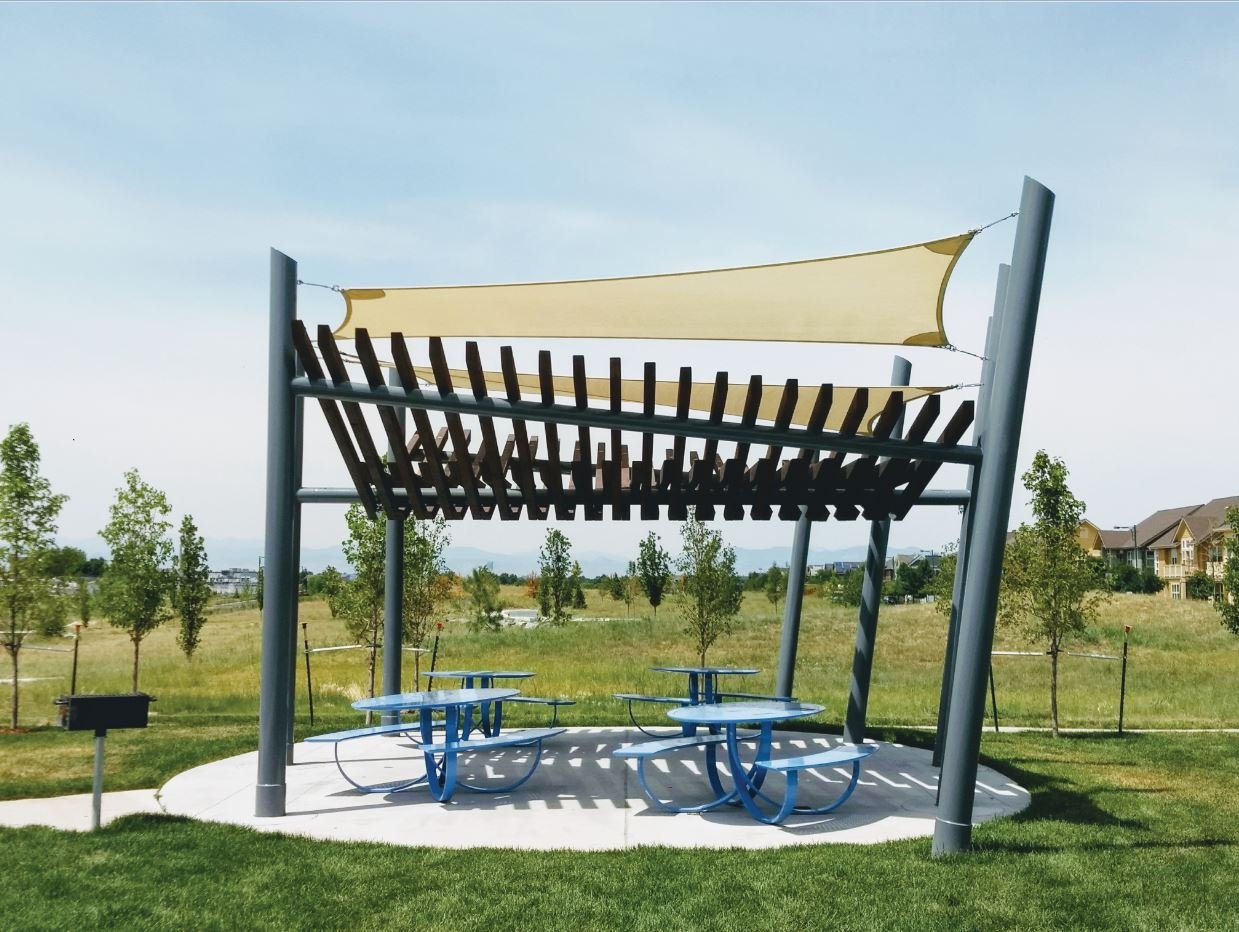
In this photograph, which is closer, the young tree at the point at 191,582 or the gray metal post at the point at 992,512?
the gray metal post at the point at 992,512

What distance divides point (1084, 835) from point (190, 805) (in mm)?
6911

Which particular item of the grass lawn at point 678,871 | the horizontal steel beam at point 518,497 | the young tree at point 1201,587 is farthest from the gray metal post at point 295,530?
the young tree at point 1201,587

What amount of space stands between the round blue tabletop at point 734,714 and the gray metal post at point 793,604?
2.78 metres

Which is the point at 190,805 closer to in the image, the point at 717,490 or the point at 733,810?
the point at 733,810

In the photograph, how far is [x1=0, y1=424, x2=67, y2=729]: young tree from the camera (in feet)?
46.4

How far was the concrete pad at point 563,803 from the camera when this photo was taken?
6883 mm

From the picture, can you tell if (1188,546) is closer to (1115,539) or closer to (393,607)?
(1115,539)

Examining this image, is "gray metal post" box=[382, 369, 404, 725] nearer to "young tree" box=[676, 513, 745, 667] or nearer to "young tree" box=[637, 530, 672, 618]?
"young tree" box=[676, 513, 745, 667]

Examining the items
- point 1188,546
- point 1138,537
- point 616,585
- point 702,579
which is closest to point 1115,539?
point 1138,537

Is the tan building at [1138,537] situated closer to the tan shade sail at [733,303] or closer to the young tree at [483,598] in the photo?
the young tree at [483,598]

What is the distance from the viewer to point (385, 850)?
638 centimetres

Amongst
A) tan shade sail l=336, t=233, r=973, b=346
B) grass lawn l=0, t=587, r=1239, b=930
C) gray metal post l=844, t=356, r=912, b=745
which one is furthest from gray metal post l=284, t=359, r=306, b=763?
gray metal post l=844, t=356, r=912, b=745

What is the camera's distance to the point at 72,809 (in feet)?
25.5

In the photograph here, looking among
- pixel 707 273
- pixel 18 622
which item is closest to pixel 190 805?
pixel 707 273
